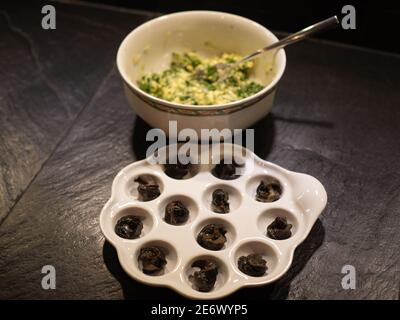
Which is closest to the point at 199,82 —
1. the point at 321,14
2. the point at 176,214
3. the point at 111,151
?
the point at 111,151

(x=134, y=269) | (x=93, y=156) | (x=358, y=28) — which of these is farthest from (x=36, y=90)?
(x=358, y=28)

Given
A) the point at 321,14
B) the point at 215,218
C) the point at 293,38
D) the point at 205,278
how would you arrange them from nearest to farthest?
the point at 205,278 < the point at 215,218 < the point at 293,38 < the point at 321,14

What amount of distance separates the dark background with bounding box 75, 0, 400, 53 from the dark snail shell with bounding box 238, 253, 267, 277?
0.82 metres

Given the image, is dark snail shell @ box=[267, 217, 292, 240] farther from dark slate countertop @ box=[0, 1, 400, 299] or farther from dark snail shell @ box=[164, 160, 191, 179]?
dark snail shell @ box=[164, 160, 191, 179]

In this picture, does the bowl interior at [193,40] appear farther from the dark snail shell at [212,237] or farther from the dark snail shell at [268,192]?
the dark snail shell at [212,237]

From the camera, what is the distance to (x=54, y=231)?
101 cm

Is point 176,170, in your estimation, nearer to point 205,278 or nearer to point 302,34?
point 205,278

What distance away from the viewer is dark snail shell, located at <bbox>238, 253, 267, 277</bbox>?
2.93 feet

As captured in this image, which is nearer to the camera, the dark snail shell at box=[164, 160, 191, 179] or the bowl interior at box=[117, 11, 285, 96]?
the dark snail shell at box=[164, 160, 191, 179]

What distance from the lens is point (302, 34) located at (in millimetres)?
1127

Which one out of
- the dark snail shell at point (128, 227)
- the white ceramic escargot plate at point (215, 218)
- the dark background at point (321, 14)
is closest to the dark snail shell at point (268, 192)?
the white ceramic escargot plate at point (215, 218)

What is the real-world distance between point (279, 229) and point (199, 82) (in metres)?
0.43

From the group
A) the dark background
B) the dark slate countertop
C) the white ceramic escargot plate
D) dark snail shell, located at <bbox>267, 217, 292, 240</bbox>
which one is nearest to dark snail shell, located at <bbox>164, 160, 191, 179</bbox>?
the white ceramic escargot plate

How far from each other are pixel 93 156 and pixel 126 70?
21 centimetres
